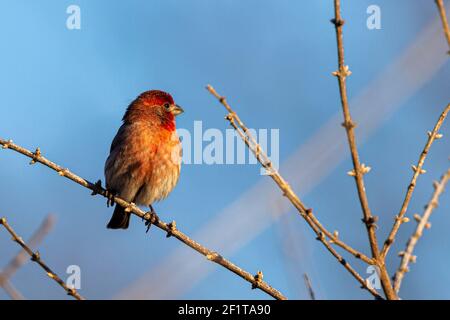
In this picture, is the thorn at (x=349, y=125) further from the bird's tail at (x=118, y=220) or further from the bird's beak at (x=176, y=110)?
the bird's tail at (x=118, y=220)

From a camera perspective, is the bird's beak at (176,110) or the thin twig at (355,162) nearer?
the thin twig at (355,162)

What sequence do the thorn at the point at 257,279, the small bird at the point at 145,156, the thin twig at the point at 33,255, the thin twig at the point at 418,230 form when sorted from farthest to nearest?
the small bird at the point at 145,156 < the thorn at the point at 257,279 < the thin twig at the point at 33,255 < the thin twig at the point at 418,230

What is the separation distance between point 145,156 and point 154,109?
0.90 meters

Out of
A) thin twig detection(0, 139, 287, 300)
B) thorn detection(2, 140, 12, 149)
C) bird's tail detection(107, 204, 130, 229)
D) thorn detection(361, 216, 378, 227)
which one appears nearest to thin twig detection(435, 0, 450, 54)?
thorn detection(361, 216, 378, 227)

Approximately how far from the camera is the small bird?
303 inches

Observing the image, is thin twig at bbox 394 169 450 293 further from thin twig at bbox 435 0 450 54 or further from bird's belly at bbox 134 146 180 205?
bird's belly at bbox 134 146 180 205

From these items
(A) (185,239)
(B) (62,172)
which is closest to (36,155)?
(B) (62,172)

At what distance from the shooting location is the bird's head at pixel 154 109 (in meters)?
8.09

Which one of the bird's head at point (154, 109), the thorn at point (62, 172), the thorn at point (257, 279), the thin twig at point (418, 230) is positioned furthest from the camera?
the bird's head at point (154, 109)

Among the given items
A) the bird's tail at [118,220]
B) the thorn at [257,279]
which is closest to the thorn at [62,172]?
the thorn at [257,279]

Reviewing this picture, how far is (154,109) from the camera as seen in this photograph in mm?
8297
